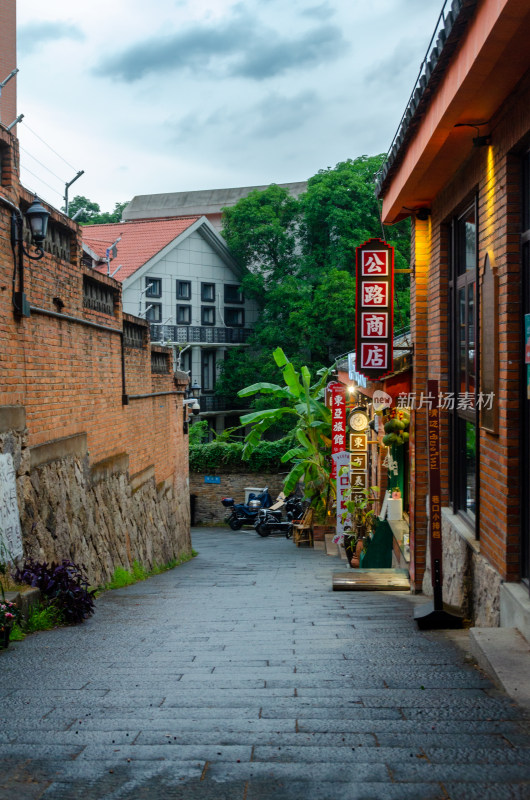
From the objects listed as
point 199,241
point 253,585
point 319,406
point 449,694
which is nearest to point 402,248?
point 199,241

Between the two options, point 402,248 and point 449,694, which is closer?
point 449,694

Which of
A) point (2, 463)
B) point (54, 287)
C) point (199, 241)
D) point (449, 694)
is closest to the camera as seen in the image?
point (449, 694)

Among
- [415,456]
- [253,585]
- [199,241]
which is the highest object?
[199,241]

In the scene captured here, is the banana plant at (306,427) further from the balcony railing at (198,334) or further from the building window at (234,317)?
the building window at (234,317)

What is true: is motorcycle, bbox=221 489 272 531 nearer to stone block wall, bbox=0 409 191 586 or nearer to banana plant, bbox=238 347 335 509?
banana plant, bbox=238 347 335 509

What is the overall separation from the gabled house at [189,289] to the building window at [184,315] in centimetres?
5

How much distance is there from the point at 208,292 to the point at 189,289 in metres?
1.27

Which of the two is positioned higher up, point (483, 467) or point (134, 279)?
point (134, 279)

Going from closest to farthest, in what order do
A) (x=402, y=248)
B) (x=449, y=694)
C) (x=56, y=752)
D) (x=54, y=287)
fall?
(x=56, y=752) < (x=449, y=694) < (x=54, y=287) < (x=402, y=248)

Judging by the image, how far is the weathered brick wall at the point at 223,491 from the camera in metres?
31.3

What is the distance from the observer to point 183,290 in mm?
38000

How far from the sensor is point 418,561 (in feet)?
33.8

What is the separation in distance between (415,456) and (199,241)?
95.6 ft

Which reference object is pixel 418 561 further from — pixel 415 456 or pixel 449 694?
pixel 449 694
